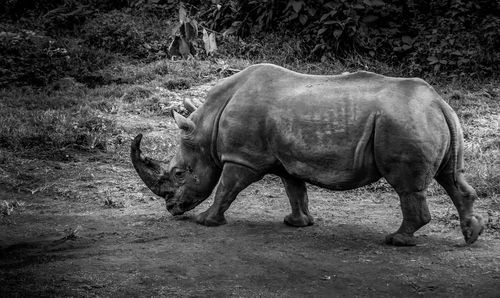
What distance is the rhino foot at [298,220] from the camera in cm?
715

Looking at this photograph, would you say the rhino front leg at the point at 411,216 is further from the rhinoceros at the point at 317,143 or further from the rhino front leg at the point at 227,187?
the rhino front leg at the point at 227,187

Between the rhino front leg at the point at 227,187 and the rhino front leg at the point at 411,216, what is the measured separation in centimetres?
137

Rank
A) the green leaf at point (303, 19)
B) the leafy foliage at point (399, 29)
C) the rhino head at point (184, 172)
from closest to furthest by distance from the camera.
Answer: the rhino head at point (184, 172) → the leafy foliage at point (399, 29) → the green leaf at point (303, 19)

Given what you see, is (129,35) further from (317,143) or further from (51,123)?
(317,143)

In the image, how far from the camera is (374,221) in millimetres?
7422

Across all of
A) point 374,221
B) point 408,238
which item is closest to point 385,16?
point 374,221

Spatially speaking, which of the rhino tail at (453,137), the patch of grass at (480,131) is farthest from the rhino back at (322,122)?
the patch of grass at (480,131)

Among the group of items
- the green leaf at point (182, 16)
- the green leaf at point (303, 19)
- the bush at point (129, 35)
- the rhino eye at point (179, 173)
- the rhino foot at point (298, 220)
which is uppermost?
the green leaf at point (303, 19)

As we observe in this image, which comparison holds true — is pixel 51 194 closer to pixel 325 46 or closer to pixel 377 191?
pixel 377 191

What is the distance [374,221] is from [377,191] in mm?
1239

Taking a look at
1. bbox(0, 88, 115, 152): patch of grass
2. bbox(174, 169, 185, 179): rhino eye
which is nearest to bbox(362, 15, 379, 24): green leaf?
bbox(0, 88, 115, 152): patch of grass

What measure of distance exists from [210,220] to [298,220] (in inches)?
33.0

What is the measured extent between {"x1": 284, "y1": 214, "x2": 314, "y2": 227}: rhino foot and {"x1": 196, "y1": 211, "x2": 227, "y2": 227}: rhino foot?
61 cm

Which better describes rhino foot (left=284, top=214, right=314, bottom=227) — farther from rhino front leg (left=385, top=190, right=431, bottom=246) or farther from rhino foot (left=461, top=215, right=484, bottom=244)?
rhino foot (left=461, top=215, right=484, bottom=244)
